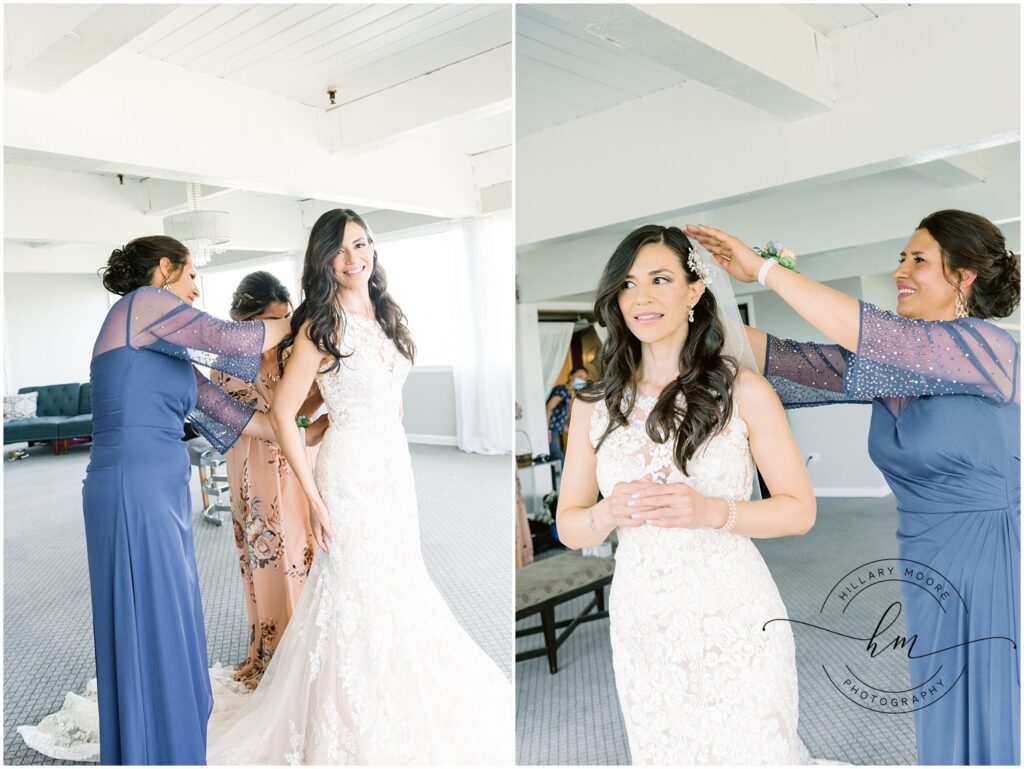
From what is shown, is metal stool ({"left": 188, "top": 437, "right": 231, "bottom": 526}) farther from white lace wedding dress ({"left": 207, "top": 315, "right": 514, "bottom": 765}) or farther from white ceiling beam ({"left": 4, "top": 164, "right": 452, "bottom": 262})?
white lace wedding dress ({"left": 207, "top": 315, "right": 514, "bottom": 765})

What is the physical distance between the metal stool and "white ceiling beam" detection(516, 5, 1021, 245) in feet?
11.1

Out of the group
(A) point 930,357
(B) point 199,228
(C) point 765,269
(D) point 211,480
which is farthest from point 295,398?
(D) point 211,480

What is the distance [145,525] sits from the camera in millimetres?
2121

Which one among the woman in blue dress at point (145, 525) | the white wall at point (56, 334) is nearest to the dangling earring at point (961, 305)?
the woman in blue dress at point (145, 525)

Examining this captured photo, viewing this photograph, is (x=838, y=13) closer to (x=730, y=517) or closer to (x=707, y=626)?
(x=730, y=517)

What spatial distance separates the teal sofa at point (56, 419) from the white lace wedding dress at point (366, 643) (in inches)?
322

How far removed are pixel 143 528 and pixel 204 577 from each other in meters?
2.81

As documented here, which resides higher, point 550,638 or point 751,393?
point 751,393

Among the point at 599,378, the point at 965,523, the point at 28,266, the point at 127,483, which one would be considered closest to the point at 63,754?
the point at 127,483

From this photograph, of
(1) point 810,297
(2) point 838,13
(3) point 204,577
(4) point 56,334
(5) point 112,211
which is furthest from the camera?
(4) point 56,334

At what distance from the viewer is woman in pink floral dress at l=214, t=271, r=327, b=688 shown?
121 inches

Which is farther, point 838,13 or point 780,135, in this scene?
point 780,135

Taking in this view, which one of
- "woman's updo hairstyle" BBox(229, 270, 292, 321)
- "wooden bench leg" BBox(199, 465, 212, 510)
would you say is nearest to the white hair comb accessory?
"woman's updo hairstyle" BBox(229, 270, 292, 321)

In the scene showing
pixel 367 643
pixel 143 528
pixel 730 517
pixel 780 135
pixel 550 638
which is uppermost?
pixel 780 135
